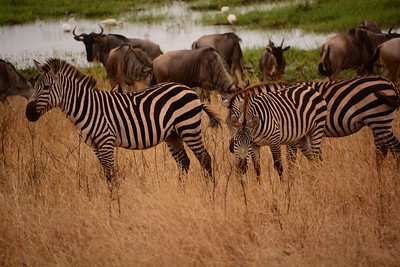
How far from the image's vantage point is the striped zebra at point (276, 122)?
6715 mm

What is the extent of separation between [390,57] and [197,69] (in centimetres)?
345

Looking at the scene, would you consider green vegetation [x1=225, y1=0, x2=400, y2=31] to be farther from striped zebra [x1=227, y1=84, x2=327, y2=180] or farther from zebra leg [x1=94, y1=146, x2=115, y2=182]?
zebra leg [x1=94, y1=146, x2=115, y2=182]

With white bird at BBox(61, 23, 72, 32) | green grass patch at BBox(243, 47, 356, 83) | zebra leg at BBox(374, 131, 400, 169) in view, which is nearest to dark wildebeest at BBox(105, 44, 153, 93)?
green grass patch at BBox(243, 47, 356, 83)

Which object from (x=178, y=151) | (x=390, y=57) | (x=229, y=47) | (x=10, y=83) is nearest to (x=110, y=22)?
(x=229, y=47)

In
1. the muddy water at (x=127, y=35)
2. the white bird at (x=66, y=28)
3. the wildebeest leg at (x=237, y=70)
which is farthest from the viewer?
the white bird at (x=66, y=28)

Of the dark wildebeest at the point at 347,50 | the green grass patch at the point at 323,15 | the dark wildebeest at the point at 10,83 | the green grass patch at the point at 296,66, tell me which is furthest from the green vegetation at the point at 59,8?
the dark wildebeest at the point at 347,50

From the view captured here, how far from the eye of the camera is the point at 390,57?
40.9 ft

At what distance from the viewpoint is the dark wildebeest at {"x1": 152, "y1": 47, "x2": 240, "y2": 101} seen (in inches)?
462

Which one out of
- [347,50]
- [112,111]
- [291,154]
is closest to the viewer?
[112,111]

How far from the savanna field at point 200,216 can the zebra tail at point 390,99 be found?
627 mm

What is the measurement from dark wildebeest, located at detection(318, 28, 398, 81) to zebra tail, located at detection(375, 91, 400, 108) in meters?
6.10

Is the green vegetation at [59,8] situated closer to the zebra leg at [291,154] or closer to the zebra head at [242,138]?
the zebra leg at [291,154]

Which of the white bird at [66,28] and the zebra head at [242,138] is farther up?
the zebra head at [242,138]

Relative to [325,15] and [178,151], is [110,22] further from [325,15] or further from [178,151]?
[178,151]
